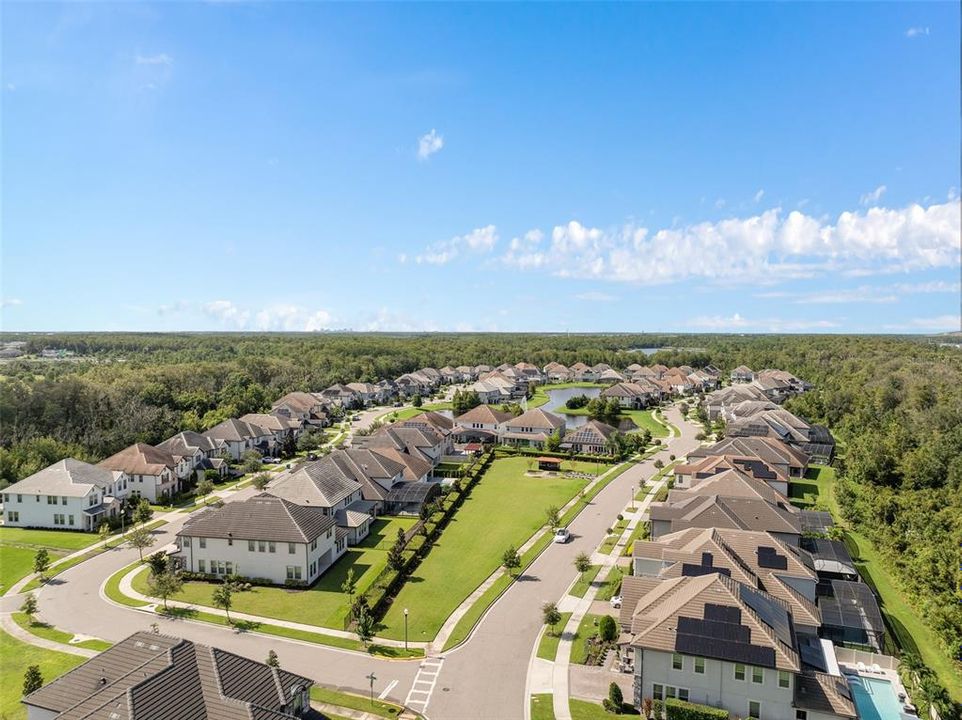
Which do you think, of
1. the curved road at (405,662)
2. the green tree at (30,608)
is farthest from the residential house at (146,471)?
the green tree at (30,608)

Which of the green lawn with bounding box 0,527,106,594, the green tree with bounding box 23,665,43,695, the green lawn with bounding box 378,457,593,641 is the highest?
Answer: the green tree with bounding box 23,665,43,695

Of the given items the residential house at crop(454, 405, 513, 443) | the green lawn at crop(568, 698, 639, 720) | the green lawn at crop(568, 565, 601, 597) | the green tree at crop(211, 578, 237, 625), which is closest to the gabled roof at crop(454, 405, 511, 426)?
the residential house at crop(454, 405, 513, 443)

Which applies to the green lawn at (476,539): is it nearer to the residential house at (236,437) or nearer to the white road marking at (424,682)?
the white road marking at (424,682)

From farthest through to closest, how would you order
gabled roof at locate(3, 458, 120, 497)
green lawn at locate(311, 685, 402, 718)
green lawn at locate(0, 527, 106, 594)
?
gabled roof at locate(3, 458, 120, 497) → green lawn at locate(0, 527, 106, 594) → green lawn at locate(311, 685, 402, 718)

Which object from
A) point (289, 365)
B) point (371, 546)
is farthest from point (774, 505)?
point (289, 365)

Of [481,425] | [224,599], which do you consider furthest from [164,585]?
[481,425]

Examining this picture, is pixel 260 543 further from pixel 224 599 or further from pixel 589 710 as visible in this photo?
pixel 589 710

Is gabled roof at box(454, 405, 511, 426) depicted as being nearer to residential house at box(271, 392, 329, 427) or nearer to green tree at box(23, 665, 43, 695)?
residential house at box(271, 392, 329, 427)
